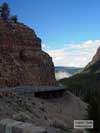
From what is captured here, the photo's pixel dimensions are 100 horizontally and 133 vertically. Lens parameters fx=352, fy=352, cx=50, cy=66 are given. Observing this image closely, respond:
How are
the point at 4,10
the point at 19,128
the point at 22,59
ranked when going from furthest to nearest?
the point at 4,10, the point at 22,59, the point at 19,128

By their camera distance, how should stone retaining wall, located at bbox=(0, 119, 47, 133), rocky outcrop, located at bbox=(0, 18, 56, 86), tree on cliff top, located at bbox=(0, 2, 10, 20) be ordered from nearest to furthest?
stone retaining wall, located at bbox=(0, 119, 47, 133) < rocky outcrop, located at bbox=(0, 18, 56, 86) < tree on cliff top, located at bbox=(0, 2, 10, 20)

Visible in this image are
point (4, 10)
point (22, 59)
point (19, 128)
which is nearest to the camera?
point (19, 128)

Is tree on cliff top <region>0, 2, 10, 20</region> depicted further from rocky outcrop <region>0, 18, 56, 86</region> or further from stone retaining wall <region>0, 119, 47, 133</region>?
stone retaining wall <region>0, 119, 47, 133</region>

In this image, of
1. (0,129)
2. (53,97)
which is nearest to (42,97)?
(53,97)

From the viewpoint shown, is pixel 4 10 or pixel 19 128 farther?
pixel 4 10

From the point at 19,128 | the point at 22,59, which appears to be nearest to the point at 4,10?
the point at 22,59

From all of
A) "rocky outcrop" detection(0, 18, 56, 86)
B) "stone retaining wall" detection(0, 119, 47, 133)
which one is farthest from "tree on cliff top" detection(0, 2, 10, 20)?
"stone retaining wall" detection(0, 119, 47, 133)

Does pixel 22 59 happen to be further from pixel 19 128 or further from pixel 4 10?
pixel 19 128

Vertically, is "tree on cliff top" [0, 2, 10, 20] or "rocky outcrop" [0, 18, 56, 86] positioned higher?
"tree on cliff top" [0, 2, 10, 20]

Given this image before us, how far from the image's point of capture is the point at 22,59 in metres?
77.0

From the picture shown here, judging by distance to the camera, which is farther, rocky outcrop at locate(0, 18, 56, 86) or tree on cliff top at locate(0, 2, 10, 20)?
tree on cliff top at locate(0, 2, 10, 20)

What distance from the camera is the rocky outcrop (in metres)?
68.8

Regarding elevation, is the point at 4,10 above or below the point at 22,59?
above

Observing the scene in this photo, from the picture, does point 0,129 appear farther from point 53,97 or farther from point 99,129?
point 53,97
